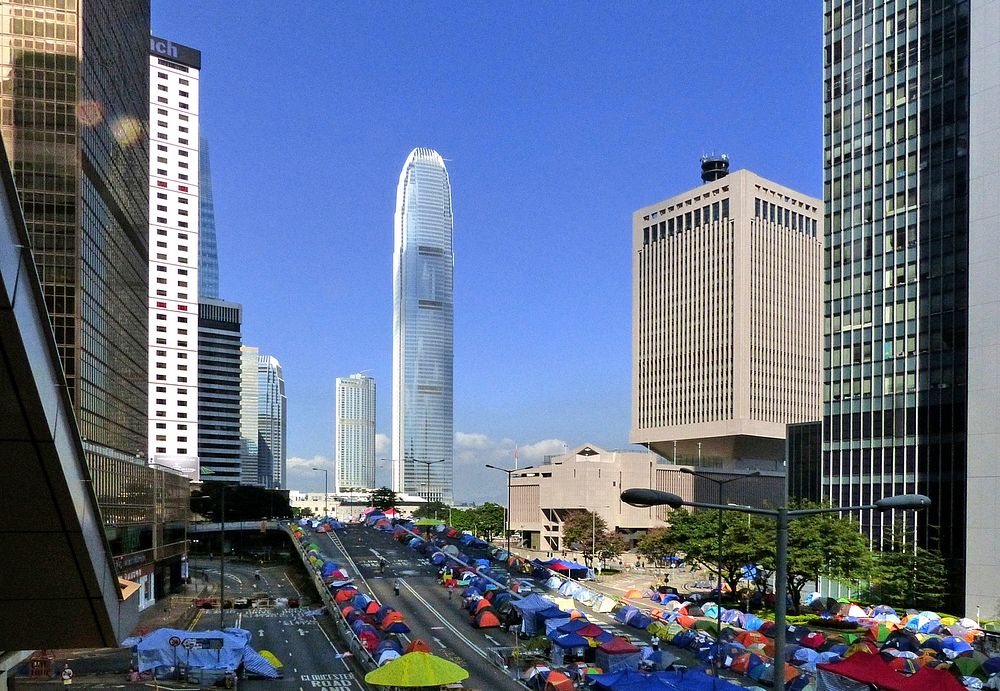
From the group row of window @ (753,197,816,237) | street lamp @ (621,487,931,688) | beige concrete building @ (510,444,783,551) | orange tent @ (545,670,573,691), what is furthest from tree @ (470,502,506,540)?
street lamp @ (621,487,931,688)

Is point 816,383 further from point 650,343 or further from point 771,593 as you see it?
point 771,593

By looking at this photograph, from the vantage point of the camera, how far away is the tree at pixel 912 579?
2904 inches

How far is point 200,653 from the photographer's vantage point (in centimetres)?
4841

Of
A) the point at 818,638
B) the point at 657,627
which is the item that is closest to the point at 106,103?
the point at 657,627

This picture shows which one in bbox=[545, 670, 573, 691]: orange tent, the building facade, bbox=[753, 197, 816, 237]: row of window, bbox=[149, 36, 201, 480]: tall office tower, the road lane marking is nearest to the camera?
bbox=[545, 670, 573, 691]: orange tent

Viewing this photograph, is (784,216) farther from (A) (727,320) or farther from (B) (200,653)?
(B) (200,653)

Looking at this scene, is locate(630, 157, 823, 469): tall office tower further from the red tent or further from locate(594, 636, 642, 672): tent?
the red tent

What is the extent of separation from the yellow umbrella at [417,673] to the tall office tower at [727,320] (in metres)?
136

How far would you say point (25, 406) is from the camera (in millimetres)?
9016

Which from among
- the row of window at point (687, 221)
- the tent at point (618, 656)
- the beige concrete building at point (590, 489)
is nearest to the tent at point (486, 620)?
the tent at point (618, 656)

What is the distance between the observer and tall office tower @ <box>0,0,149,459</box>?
83500 mm

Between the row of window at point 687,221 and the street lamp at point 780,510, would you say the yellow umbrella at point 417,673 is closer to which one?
the street lamp at point 780,510

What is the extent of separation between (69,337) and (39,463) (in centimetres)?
8304

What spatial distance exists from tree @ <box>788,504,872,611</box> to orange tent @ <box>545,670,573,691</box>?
104 ft
